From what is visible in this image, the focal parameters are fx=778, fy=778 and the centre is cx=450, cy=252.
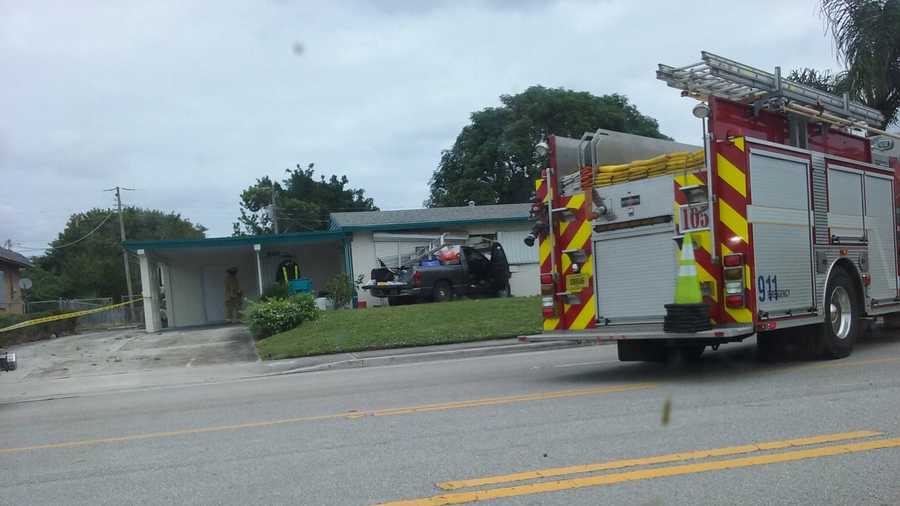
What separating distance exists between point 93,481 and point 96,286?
5753cm

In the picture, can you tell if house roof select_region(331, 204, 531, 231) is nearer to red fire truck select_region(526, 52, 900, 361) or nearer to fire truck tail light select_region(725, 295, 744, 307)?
red fire truck select_region(526, 52, 900, 361)

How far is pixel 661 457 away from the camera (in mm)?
5520

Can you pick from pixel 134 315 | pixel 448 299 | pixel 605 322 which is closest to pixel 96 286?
pixel 134 315

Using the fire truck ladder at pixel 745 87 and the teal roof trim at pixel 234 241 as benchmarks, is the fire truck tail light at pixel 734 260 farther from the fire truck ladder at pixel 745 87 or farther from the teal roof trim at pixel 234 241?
the teal roof trim at pixel 234 241

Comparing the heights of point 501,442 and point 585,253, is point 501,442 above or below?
below

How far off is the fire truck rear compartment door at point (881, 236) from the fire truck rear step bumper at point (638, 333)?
3.54m

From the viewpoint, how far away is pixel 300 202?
208 feet

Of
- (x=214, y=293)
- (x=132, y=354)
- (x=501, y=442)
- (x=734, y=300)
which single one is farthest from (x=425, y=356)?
(x=214, y=293)

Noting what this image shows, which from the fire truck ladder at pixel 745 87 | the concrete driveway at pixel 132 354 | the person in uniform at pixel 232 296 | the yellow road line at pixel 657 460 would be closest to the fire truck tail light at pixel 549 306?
the fire truck ladder at pixel 745 87

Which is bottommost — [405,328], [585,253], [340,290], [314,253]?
[405,328]

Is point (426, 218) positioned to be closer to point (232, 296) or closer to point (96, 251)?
point (232, 296)

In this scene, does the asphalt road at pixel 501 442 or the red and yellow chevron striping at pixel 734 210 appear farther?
the red and yellow chevron striping at pixel 734 210

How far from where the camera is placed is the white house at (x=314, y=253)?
2612 centimetres

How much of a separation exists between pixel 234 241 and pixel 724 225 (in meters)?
20.4
